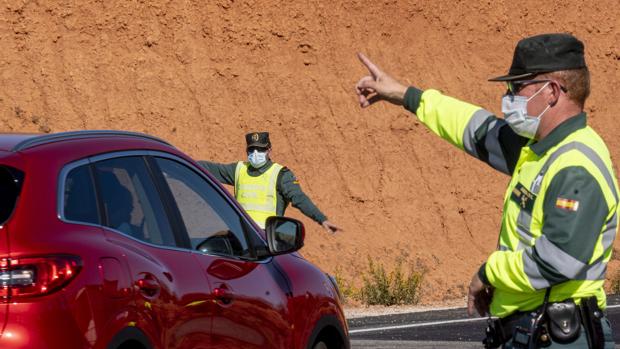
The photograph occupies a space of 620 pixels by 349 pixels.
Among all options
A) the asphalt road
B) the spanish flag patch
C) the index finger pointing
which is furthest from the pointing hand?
the asphalt road

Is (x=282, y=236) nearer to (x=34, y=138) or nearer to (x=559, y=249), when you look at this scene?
(x=34, y=138)

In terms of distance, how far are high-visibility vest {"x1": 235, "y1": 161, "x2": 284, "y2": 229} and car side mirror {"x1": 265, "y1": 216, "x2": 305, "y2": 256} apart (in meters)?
7.83

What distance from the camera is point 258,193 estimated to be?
15281 millimetres

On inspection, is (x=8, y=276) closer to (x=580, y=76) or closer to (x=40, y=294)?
(x=40, y=294)

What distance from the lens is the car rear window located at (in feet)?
17.7

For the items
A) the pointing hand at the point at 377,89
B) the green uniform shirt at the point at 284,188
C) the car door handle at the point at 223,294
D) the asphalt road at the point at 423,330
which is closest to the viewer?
the pointing hand at the point at 377,89

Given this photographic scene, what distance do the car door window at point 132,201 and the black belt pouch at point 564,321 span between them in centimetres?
174

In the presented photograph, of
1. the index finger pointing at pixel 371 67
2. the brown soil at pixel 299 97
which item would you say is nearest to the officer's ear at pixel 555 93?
the index finger pointing at pixel 371 67

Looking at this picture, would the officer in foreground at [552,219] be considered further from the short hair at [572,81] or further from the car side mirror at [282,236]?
the car side mirror at [282,236]

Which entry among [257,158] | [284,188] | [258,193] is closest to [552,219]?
[258,193]

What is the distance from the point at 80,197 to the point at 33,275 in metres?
0.65

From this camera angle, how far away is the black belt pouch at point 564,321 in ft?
17.5

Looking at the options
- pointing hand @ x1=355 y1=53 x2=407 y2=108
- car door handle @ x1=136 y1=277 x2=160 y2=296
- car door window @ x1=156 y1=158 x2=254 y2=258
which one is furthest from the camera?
car door window @ x1=156 y1=158 x2=254 y2=258

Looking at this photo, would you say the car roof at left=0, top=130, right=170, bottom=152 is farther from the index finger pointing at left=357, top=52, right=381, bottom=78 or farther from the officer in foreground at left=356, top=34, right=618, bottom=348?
the officer in foreground at left=356, top=34, right=618, bottom=348
